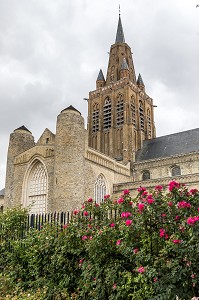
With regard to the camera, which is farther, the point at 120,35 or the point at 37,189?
the point at 120,35

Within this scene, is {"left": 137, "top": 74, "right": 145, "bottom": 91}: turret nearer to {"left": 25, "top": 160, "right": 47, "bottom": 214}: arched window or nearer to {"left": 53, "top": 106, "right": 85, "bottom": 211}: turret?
{"left": 53, "top": 106, "right": 85, "bottom": 211}: turret

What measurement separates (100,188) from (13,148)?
9.41 metres

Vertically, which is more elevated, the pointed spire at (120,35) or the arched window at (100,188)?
the pointed spire at (120,35)

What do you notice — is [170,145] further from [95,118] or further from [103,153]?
[95,118]

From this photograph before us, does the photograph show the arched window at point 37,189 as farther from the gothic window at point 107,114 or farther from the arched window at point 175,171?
the gothic window at point 107,114

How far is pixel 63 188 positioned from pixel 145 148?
1710 cm

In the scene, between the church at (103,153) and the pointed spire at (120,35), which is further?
the pointed spire at (120,35)

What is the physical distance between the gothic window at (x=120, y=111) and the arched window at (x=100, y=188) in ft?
41.4

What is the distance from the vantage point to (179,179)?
80.0 ft

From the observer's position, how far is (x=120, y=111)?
37219 mm

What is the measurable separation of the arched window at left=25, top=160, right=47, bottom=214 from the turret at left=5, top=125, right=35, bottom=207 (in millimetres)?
2000

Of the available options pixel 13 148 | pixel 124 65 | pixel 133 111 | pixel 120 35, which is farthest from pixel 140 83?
pixel 13 148

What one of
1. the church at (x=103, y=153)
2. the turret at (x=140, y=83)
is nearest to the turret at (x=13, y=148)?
the church at (x=103, y=153)

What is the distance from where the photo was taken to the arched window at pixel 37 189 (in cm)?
2353
